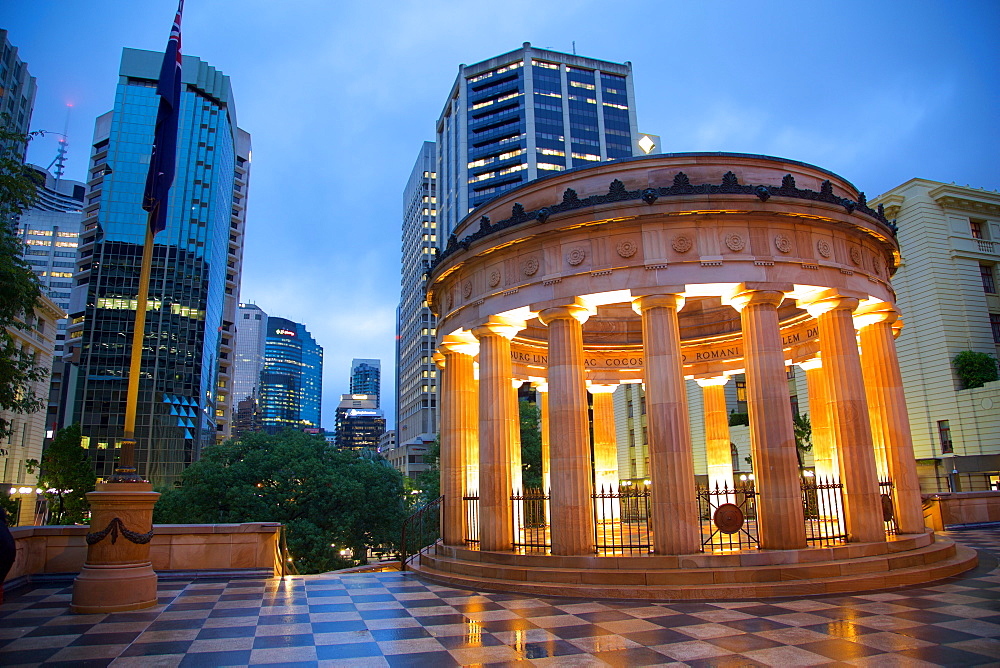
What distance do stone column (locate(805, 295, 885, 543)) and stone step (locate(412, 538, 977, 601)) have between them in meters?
1.69

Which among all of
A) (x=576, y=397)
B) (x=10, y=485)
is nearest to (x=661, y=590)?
(x=576, y=397)

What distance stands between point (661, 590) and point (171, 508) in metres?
44.9

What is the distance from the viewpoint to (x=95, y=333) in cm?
10531

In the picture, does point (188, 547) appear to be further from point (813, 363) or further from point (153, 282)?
point (153, 282)

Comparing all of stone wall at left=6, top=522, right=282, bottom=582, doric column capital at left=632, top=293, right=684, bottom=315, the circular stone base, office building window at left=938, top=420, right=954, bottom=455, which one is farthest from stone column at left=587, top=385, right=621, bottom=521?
office building window at left=938, top=420, right=954, bottom=455

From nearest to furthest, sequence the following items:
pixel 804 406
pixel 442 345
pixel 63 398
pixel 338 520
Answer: pixel 442 345, pixel 338 520, pixel 804 406, pixel 63 398

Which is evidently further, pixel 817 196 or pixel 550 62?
pixel 550 62

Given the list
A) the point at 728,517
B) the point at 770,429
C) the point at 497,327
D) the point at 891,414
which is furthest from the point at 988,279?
the point at 497,327

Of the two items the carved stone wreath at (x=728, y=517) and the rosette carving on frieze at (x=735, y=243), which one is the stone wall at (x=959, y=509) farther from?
the rosette carving on frieze at (x=735, y=243)

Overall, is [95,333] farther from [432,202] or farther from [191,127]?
[432,202]

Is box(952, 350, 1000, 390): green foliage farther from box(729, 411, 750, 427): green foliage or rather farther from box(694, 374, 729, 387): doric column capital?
box(694, 374, 729, 387): doric column capital

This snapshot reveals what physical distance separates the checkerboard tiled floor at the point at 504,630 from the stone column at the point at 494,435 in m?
3.81

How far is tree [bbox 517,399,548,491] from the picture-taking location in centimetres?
6488

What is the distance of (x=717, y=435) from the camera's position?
2973cm
